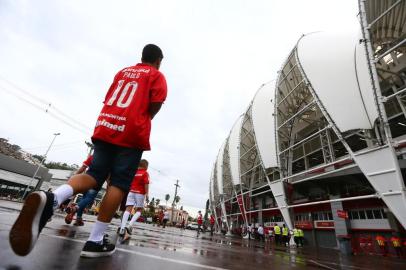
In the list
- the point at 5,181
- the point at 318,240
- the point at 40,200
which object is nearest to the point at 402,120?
the point at 318,240

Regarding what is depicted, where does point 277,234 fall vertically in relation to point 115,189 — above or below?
above

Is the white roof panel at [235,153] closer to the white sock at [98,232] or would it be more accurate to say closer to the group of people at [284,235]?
the group of people at [284,235]

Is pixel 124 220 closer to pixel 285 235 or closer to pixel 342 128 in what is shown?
pixel 342 128

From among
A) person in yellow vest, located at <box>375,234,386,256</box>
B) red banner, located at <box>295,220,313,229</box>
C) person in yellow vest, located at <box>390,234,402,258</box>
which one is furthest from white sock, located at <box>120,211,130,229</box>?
red banner, located at <box>295,220,313,229</box>

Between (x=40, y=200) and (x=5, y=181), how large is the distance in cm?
5487

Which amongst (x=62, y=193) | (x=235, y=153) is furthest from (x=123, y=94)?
(x=235, y=153)

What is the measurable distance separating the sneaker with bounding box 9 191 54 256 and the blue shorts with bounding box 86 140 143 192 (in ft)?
1.60

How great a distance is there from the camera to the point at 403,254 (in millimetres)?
14836

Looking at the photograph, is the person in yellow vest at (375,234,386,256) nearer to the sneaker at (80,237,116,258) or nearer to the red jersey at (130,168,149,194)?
the red jersey at (130,168,149,194)

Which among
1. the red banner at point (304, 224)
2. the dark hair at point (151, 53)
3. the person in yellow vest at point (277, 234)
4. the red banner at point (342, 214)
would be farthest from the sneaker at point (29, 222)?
the red banner at point (304, 224)

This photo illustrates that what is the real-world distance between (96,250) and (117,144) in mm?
864

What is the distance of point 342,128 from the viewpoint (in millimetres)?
11398

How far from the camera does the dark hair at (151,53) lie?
8.48ft

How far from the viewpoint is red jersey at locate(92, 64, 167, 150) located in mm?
1966
